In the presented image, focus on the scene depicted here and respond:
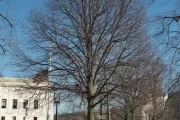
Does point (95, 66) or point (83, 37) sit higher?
point (83, 37)

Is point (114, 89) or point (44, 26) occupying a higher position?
point (44, 26)

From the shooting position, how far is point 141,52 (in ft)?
69.2

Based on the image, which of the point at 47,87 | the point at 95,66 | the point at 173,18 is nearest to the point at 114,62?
the point at 95,66

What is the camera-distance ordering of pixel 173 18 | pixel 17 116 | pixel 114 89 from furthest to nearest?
pixel 17 116, pixel 114 89, pixel 173 18

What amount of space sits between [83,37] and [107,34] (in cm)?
143

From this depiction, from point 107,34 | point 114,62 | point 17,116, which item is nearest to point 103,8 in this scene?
point 107,34

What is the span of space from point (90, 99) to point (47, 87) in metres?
2.48

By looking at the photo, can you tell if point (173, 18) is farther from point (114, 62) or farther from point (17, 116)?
point (17, 116)

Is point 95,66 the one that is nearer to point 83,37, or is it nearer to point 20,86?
point 83,37

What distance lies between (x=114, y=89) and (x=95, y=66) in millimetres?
1727

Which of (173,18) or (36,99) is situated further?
(36,99)

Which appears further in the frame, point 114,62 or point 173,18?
point 114,62

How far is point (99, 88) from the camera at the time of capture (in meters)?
21.3

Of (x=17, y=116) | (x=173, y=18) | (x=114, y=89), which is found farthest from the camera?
(x=17, y=116)
